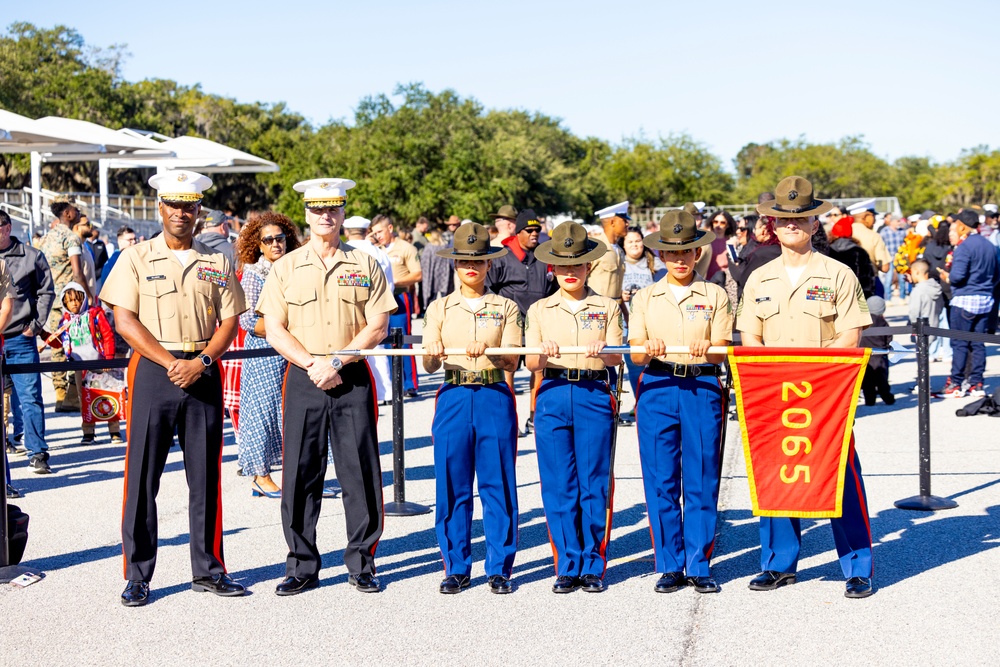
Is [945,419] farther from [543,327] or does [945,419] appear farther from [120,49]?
[120,49]

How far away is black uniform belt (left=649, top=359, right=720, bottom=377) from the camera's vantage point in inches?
227

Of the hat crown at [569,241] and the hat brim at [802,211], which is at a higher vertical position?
the hat brim at [802,211]

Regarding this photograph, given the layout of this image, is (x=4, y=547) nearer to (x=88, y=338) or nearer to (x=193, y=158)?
(x=88, y=338)

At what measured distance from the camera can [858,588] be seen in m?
5.68

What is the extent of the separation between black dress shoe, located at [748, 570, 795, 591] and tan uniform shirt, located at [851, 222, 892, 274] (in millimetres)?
9018

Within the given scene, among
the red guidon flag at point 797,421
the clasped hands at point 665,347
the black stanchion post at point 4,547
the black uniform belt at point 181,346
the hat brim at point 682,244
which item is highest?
the hat brim at point 682,244

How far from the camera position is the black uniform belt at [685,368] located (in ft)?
18.9

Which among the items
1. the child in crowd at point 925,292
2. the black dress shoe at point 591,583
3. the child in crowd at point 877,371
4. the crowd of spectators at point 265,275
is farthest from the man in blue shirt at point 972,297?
the black dress shoe at point 591,583

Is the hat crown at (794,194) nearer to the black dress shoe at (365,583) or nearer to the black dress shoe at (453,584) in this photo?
the black dress shoe at (453,584)

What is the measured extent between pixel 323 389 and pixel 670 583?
2.03m

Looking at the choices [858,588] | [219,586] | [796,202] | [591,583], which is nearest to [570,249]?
[796,202]

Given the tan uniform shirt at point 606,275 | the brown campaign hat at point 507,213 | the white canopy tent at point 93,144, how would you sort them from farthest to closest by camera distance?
the white canopy tent at point 93,144, the brown campaign hat at point 507,213, the tan uniform shirt at point 606,275

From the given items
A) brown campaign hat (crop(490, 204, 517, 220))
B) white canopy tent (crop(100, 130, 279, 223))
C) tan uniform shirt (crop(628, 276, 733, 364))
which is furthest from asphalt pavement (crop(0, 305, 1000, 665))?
white canopy tent (crop(100, 130, 279, 223))

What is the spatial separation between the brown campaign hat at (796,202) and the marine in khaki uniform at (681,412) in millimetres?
366
